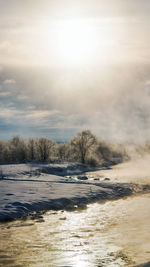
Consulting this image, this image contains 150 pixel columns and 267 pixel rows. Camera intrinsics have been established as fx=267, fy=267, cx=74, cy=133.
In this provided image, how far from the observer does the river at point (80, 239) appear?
911cm

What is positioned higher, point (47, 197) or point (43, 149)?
point (43, 149)

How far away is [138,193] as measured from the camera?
25.2m

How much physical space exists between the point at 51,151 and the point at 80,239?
71718 mm

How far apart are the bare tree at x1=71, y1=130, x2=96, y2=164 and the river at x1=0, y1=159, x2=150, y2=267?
57461 mm

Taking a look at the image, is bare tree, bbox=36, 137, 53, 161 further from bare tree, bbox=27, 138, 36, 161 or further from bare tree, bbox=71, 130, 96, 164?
bare tree, bbox=71, 130, 96, 164

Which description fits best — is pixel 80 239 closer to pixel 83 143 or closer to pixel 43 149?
pixel 83 143

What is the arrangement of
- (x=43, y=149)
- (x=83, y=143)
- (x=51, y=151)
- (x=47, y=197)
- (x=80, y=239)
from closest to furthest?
(x=80, y=239) → (x=47, y=197) → (x=83, y=143) → (x=43, y=149) → (x=51, y=151)

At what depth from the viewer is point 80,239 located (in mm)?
11688

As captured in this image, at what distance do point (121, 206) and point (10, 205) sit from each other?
7.82m

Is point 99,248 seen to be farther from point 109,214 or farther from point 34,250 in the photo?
point 109,214

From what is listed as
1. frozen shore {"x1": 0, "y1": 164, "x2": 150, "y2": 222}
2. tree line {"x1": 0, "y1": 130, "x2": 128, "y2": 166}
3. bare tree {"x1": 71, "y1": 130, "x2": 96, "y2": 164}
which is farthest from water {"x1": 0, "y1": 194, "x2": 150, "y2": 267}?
bare tree {"x1": 71, "y1": 130, "x2": 96, "y2": 164}

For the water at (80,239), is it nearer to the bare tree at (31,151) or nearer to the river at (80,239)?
the river at (80,239)

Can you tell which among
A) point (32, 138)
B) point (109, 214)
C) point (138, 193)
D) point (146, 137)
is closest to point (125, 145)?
point (146, 137)

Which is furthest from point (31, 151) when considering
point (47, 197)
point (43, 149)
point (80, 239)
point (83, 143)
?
point (80, 239)
